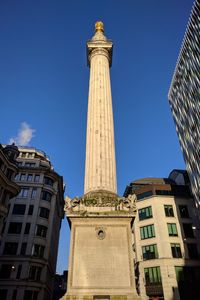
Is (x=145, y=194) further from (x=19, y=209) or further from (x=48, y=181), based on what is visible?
(x=19, y=209)

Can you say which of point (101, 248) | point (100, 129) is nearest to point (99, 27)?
point (100, 129)

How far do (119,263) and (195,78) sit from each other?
4085cm

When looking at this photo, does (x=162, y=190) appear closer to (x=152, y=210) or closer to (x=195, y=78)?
(x=152, y=210)

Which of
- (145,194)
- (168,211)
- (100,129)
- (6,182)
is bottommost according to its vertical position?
(100,129)

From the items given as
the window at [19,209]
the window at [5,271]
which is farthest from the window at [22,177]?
the window at [5,271]

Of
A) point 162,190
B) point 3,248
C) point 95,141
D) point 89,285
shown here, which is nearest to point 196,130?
point 162,190

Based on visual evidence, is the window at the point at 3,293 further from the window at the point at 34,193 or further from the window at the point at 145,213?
the window at the point at 145,213

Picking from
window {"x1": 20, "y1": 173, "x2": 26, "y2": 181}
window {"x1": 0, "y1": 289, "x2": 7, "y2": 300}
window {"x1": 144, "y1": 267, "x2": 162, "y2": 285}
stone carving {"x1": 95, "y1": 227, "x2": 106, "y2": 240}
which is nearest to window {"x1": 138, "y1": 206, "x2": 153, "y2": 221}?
window {"x1": 144, "y1": 267, "x2": 162, "y2": 285}

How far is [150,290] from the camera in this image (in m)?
41.5

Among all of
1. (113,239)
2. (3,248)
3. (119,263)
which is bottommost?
(119,263)

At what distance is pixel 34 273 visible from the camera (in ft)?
147

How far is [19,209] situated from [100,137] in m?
34.2

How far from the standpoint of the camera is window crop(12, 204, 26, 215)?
167 feet

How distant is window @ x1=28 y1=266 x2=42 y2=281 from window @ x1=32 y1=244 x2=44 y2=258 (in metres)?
2.19
